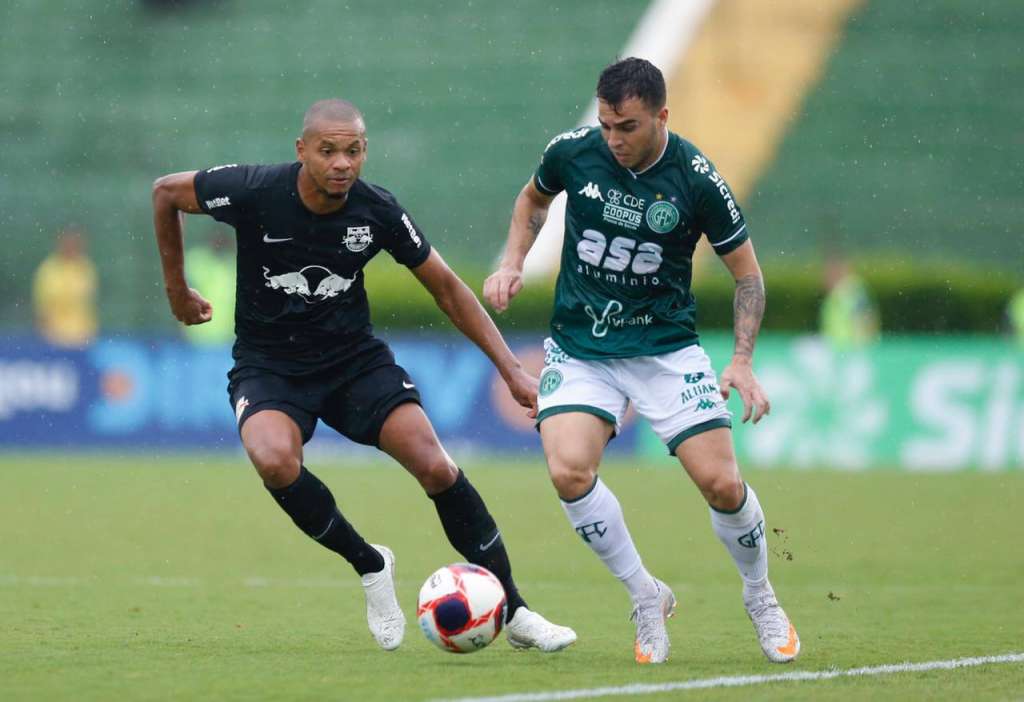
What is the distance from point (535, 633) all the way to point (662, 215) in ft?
5.60

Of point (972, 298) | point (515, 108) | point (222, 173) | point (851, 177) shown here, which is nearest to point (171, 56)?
point (515, 108)

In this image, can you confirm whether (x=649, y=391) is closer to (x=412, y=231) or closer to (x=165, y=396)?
(x=412, y=231)

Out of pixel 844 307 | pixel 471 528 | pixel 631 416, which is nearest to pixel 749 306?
pixel 471 528

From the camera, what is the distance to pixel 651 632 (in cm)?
643

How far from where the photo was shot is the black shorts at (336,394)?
6.84m

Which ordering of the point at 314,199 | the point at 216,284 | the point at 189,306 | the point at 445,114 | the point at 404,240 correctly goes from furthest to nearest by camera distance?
the point at 445,114 → the point at 216,284 → the point at 189,306 → the point at 404,240 → the point at 314,199

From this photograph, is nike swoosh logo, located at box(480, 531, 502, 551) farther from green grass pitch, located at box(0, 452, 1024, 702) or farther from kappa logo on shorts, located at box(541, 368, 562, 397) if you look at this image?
kappa logo on shorts, located at box(541, 368, 562, 397)

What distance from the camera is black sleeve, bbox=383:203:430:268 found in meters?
6.84

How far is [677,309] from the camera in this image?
6770mm

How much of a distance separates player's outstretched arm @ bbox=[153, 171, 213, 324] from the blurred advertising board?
10.4 metres

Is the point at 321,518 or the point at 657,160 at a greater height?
the point at 657,160

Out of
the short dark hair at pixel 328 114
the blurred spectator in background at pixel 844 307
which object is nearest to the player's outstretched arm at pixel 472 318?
the short dark hair at pixel 328 114

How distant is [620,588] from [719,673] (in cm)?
329

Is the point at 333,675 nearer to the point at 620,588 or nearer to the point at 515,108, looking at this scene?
the point at 620,588
